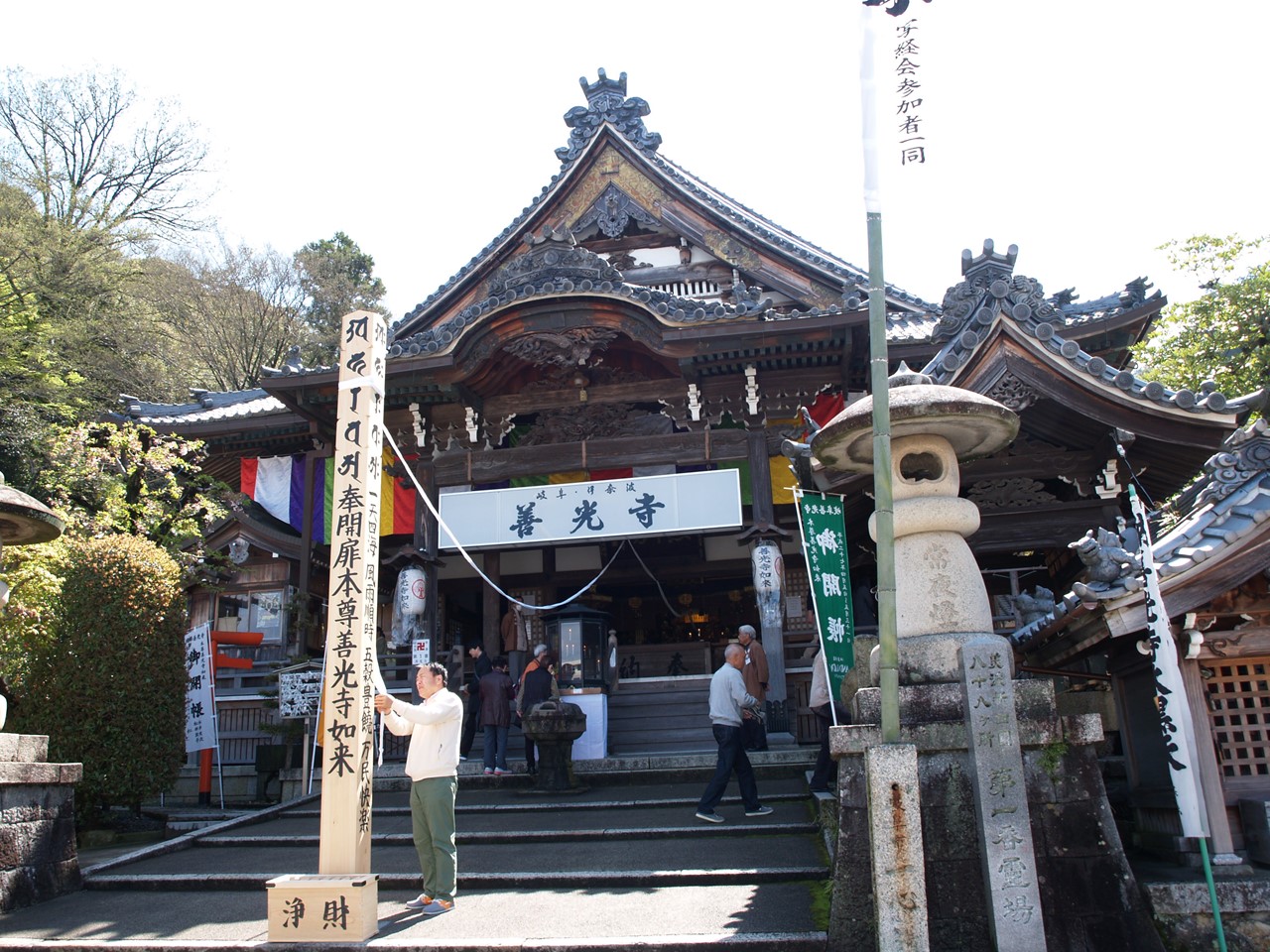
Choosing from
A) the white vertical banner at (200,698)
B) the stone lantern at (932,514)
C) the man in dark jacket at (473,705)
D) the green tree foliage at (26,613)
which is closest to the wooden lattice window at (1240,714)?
the stone lantern at (932,514)

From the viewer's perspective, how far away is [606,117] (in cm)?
1753

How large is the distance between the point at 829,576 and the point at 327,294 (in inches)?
1105

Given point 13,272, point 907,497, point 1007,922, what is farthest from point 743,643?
point 13,272

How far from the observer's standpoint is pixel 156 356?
84.8 feet

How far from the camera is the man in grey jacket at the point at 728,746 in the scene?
834 centimetres

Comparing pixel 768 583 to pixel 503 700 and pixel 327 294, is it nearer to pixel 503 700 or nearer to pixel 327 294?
pixel 503 700

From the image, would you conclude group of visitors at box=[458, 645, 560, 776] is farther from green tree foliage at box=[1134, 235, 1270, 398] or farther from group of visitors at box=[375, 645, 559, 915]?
green tree foliage at box=[1134, 235, 1270, 398]

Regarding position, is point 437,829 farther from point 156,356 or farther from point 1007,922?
point 156,356

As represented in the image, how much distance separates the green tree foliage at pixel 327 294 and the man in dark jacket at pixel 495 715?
2063cm

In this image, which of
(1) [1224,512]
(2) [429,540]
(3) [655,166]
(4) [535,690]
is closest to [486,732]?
(4) [535,690]

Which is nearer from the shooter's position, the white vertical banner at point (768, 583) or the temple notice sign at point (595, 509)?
the white vertical banner at point (768, 583)

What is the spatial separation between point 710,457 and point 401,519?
508 centimetres

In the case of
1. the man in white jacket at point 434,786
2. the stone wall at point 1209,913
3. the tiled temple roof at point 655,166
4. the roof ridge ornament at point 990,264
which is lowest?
the stone wall at point 1209,913

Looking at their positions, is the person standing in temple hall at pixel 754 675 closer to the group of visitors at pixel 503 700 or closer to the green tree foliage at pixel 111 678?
the group of visitors at pixel 503 700
